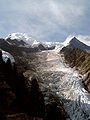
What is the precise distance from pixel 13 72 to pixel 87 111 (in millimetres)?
16279

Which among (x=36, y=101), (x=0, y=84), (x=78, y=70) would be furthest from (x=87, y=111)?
(x=78, y=70)

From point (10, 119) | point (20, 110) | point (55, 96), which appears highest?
point (55, 96)

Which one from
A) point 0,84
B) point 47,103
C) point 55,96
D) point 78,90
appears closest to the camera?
point 0,84

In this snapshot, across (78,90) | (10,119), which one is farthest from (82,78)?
(10,119)

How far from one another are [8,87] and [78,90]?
19.2 m

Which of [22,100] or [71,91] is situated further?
[71,91]

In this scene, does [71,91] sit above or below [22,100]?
above

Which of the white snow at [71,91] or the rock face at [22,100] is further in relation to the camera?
the white snow at [71,91]

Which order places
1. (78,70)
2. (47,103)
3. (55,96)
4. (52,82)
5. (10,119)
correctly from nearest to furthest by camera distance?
(10,119), (47,103), (55,96), (52,82), (78,70)

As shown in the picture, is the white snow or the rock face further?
the white snow

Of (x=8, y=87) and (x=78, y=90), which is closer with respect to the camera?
(x=8, y=87)

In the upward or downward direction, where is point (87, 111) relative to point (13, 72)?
downward

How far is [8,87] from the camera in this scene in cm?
3145

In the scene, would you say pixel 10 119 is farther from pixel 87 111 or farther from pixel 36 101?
pixel 87 111
